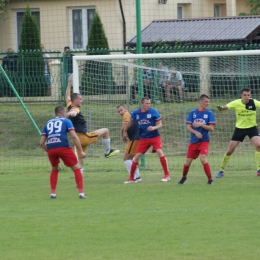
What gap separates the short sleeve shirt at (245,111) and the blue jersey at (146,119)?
1634 millimetres

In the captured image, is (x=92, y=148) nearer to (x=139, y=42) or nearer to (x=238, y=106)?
(x=139, y=42)

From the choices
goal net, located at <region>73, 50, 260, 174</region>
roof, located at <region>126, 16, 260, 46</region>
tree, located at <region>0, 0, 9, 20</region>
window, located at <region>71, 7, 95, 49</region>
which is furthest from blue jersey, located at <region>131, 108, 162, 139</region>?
tree, located at <region>0, 0, 9, 20</region>

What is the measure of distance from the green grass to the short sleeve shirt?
1.15 metres

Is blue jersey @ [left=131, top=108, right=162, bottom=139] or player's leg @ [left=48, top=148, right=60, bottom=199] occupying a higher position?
blue jersey @ [left=131, top=108, right=162, bottom=139]

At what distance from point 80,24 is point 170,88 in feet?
25.5

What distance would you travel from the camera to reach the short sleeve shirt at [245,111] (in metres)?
14.6

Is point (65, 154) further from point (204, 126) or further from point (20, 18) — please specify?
point (20, 18)

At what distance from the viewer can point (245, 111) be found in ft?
47.8

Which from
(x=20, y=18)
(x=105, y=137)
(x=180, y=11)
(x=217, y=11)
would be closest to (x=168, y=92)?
(x=105, y=137)

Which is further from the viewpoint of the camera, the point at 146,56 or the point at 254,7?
the point at 254,7

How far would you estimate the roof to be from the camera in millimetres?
25422

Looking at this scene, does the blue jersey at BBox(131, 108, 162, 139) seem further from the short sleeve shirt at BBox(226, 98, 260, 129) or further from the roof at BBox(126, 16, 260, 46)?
the roof at BBox(126, 16, 260, 46)

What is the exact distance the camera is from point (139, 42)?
17.3 meters

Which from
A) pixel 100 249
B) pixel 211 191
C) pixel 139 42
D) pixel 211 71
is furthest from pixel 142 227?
pixel 211 71
